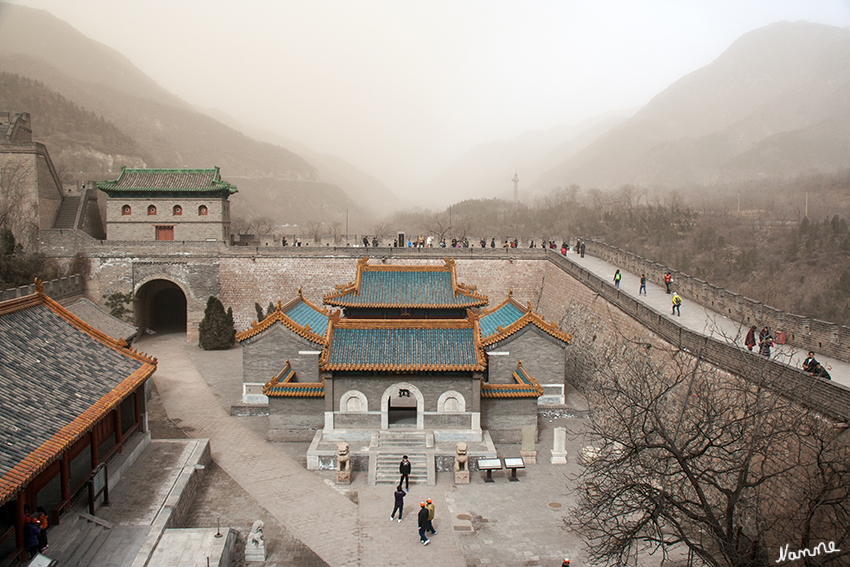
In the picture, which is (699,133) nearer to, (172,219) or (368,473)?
(172,219)

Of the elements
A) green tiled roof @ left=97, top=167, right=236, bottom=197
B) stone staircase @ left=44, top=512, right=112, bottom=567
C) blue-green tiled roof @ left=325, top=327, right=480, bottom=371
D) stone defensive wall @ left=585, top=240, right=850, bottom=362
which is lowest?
stone staircase @ left=44, top=512, right=112, bottom=567

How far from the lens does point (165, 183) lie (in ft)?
102

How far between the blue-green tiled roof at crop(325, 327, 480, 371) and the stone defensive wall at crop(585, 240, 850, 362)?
7.29 metres

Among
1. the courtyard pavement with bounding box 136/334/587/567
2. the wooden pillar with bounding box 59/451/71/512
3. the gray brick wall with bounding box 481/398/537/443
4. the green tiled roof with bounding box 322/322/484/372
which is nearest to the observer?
the wooden pillar with bounding box 59/451/71/512

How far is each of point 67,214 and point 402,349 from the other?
26.3 m

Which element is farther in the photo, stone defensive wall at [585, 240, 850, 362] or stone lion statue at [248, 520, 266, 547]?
stone defensive wall at [585, 240, 850, 362]

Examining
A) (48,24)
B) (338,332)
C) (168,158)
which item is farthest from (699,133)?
(48,24)

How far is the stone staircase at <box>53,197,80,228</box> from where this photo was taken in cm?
3272

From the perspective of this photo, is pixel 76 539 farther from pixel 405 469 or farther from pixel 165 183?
pixel 165 183

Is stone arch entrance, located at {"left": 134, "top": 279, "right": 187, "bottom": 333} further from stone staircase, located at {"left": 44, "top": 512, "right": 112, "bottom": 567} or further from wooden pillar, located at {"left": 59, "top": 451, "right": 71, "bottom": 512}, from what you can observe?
stone staircase, located at {"left": 44, "top": 512, "right": 112, "bottom": 567}

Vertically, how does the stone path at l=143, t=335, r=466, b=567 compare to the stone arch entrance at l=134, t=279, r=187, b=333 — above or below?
below

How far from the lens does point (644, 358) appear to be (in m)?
17.5

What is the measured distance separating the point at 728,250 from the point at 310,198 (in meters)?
73.5

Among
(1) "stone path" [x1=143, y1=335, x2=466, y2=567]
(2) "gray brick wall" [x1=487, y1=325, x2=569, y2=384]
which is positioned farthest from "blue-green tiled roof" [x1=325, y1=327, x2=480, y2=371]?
(1) "stone path" [x1=143, y1=335, x2=466, y2=567]
